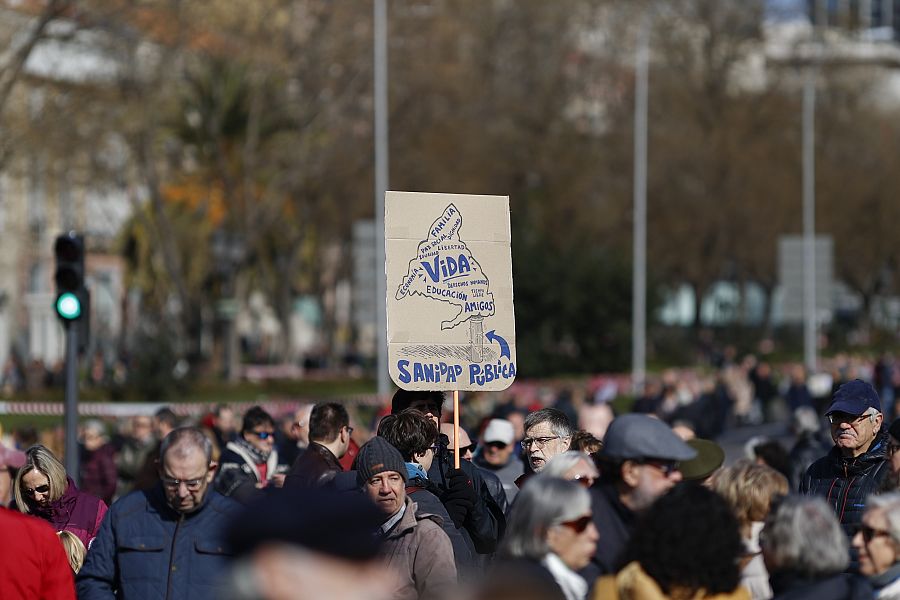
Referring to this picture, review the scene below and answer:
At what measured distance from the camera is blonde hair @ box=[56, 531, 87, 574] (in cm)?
719

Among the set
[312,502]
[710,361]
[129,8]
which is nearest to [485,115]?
[710,361]

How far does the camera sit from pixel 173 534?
6141mm

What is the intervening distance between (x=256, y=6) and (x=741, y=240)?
938 inches

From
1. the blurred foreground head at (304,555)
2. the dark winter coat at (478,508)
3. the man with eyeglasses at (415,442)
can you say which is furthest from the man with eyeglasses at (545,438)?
the blurred foreground head at (304,555)

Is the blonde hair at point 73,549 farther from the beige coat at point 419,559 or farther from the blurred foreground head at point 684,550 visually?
the blurred foreground head at point 684,550

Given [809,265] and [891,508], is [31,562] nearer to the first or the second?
[891,508]

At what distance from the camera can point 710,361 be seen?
58719 millimetres

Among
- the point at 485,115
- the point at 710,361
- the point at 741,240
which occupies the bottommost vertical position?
the point at 710,361

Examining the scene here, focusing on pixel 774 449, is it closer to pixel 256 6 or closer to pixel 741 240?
pixel 256 6

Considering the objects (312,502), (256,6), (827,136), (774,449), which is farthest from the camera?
(827,136)

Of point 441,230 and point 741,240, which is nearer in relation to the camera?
point 441,230

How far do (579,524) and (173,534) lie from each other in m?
1.75

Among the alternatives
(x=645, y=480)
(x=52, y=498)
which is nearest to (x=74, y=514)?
(x=52, y=498)

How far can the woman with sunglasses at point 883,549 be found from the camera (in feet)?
18.2
